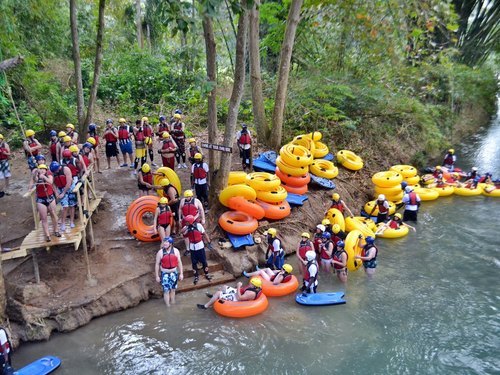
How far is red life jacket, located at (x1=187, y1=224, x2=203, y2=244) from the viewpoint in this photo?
8945 millimetres

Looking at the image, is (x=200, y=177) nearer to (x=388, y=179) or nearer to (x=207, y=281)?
(x=207, y=281)

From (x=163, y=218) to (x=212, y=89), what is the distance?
131 inches

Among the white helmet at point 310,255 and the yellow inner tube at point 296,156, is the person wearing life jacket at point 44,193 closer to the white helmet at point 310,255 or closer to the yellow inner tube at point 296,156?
the white helmet at point 310,255

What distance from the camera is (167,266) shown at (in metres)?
8.41

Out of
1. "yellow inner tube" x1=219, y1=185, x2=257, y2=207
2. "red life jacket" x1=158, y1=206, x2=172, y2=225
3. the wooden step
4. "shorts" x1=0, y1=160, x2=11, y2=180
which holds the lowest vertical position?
the wooden step

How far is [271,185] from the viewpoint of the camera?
11062 mm

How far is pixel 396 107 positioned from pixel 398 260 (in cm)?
1051

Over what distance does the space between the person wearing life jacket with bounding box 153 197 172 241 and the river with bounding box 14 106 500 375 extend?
158 centimetres

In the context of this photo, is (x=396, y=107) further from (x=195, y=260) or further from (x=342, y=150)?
(x=195, y=260)

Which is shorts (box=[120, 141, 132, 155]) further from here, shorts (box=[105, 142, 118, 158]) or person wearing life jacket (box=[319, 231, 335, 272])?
person wearing life jacket (box=[319, 231, 335, 272])

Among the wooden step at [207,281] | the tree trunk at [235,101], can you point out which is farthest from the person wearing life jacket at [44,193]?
the tree trunk at [235,101]

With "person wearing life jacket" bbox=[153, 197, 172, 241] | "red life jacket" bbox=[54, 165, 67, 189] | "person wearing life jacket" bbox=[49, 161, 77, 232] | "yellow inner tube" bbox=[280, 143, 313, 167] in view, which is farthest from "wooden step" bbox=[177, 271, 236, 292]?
"yellow inner tube" bbox=[280, 143, 313, 167]

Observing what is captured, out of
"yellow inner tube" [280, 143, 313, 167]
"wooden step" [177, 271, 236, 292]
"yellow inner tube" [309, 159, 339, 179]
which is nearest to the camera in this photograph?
"wooden step" [177, 271, 236, 292]

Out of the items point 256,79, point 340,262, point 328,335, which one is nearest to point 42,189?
point 328,335
